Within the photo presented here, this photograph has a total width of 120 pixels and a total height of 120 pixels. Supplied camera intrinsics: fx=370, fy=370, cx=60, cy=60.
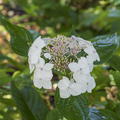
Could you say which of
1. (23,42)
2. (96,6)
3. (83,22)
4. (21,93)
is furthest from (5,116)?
(96,6)

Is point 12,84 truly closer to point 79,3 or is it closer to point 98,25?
point 98,25

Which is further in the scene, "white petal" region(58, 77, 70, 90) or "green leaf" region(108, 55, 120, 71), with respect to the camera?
"green leaf" region(108, 55, 120, 71)

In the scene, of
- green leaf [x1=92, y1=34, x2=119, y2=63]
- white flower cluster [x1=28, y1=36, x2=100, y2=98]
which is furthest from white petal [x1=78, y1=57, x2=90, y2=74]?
green leaf [x1=92, y1=34, x2=119, y2=63]

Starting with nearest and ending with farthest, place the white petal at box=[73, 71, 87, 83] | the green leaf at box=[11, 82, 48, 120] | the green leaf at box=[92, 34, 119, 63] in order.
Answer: the white petal at box=[73, 71, 87, 83] < the green leaf at box=[92, 34, 119, 63] < the green leaf at box=[11, 82, 48, 120]

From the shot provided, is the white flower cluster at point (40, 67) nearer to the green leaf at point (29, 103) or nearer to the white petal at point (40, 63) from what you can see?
the white petal at point (40, 63)

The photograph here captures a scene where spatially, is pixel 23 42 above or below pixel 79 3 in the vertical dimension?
below

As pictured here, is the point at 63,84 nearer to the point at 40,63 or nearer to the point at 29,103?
the point at 40,63

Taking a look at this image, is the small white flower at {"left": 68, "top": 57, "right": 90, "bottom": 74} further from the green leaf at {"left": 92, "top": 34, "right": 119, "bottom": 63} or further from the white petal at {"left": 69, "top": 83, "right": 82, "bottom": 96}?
the green leaf at {"left": 92, "top": 34, "right": 119, "bottom": 63}
